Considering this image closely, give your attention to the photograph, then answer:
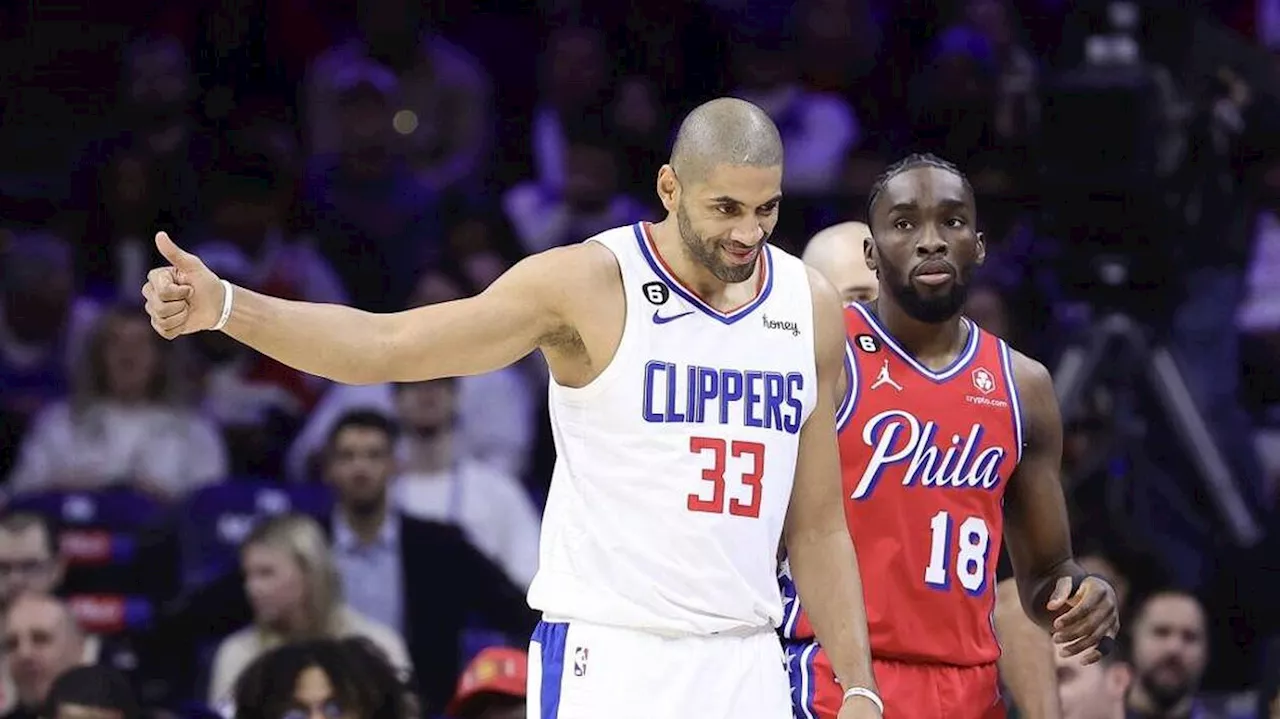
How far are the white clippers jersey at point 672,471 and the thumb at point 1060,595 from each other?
2.81 feet

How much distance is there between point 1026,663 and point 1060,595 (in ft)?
2.07

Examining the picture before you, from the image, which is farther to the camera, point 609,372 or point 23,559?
point 23,559

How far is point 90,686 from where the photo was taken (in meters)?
7.60

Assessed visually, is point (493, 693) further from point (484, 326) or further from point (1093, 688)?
point (484, 326)

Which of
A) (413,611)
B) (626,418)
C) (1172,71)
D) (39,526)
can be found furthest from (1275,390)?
(626,418)

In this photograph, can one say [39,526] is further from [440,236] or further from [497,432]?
[440,236]

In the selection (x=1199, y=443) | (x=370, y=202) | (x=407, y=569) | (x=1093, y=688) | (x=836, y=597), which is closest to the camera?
(x=836, y=597)

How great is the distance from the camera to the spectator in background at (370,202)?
11.7 meters

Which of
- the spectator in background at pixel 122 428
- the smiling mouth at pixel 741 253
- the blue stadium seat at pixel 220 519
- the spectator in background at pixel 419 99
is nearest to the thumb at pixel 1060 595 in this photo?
the smiling mouth at pixel 741 253

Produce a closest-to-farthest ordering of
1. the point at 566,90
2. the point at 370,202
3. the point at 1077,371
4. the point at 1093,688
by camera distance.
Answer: the point at 1093,688 < the point at 1077,371 < the point at 370,202 < the point at 566,90

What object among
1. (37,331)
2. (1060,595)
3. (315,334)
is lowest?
(1060,595)

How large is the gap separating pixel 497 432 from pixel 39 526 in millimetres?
2315

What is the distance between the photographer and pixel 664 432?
17.0 ft

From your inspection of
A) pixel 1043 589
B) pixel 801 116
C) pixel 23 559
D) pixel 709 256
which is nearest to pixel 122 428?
pixel 23 559
